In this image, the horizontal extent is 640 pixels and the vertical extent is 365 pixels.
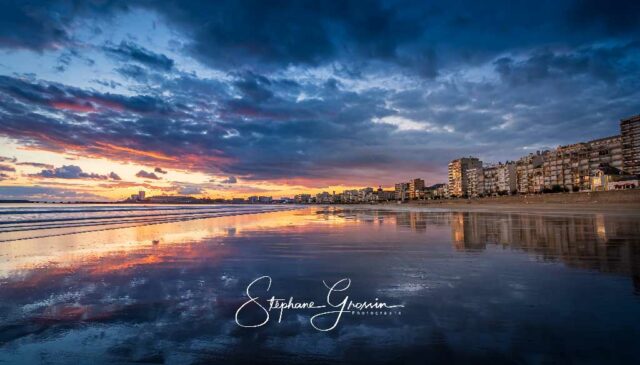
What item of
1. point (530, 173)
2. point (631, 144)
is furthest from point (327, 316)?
point (530, 173)

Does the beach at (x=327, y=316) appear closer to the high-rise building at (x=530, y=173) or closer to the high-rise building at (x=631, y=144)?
the high-rise building at (x=631, y=144)

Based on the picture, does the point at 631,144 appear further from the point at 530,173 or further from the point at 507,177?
the point at 507,177

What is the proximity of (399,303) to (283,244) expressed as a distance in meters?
10.9

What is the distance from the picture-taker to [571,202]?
74.2m

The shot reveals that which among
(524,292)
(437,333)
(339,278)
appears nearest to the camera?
(437,333)

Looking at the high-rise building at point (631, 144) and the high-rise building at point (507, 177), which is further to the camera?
the high-rise building at point (507, 177)

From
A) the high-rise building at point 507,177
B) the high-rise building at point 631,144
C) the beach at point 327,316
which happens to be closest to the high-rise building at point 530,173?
the high-rise building at point 507,177

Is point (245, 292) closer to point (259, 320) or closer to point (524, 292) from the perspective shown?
point (259, 320)

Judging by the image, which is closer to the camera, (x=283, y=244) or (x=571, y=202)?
(x=283, y=244)

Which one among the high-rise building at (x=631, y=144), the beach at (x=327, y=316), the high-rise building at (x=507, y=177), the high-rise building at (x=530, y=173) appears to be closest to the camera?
the beach at (x=327, y=316)

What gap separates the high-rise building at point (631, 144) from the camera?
110 m

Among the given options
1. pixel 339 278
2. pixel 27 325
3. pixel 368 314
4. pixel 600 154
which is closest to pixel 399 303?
pixel 368 314

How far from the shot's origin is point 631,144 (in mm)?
113188

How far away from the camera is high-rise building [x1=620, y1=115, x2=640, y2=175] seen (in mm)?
109625
